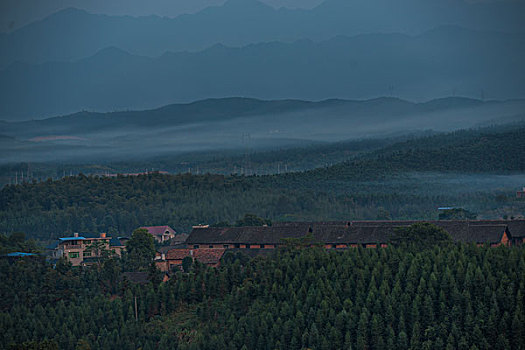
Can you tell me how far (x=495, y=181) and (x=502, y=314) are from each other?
93.2 m

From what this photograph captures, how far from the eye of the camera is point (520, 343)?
2279 inches

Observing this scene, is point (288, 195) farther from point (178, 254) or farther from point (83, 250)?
point (178, 254)

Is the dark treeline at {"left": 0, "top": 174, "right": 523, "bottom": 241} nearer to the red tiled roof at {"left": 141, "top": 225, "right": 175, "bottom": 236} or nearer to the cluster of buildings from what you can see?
the red tiled roof at {"left": 141, "top": 225, "right": 175, "bottom": 236}

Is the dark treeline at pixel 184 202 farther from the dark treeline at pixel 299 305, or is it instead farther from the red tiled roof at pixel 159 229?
the dark treeline at pixel 299 305

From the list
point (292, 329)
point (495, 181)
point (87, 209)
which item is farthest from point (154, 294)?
point (495, 181)

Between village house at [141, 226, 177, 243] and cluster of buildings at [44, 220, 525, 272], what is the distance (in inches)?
691

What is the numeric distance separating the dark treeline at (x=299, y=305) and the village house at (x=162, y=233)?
143 ft

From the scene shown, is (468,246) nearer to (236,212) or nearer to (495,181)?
(236,212)

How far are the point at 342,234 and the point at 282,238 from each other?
6.18m

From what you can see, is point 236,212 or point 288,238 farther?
point 236,212

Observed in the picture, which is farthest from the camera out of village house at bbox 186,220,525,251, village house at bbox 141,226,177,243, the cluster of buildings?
village house at bbox 141,226,177,243

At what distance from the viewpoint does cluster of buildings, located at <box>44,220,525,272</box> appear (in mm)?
86125

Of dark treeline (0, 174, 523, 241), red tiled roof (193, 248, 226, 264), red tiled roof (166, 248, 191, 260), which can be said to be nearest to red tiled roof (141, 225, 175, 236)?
dark treeline (0, 174, 523, 241)

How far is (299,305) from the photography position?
65.1 metres
